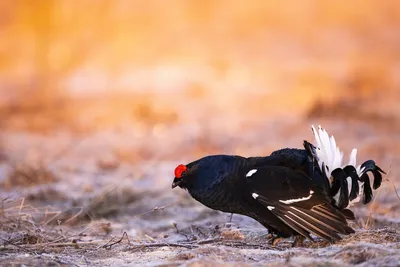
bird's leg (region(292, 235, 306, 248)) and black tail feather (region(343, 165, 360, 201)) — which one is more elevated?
black tail feather (region(343, 165, 360, 201))

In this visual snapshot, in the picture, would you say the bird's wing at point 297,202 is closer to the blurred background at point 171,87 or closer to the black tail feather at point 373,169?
the black tail feather at point 373,169

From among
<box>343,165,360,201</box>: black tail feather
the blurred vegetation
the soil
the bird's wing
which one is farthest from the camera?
the blurred vegetation

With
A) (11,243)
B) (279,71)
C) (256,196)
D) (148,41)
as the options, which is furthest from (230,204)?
(148,41)

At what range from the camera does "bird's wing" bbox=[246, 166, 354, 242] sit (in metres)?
4.56

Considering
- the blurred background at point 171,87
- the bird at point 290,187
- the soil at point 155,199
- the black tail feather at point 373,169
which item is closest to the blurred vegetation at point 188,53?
the blurred background at point 171,87

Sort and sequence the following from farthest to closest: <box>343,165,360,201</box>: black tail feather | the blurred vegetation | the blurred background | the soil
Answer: the blurred vegetation
the blurred background
<box>343,165,360,201</box>: black tail feather
the soil

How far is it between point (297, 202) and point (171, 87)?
10.6 meters

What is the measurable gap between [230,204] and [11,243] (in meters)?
1.32

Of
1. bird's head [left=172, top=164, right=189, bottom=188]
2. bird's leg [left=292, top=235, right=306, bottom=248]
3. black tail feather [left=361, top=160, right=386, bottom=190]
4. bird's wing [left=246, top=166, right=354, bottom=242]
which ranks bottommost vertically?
bird's leg [left=292, top=235, right=306, bottom=248]

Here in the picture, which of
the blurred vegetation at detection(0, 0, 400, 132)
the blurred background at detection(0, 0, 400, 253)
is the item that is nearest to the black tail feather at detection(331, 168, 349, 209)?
the blurred background at detection(0, 0, 400, 253)

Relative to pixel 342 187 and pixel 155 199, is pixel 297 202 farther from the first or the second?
pixel 155 199

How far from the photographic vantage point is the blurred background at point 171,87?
9.09 m

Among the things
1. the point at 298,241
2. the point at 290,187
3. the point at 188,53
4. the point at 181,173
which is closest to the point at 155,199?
the point at 181,173

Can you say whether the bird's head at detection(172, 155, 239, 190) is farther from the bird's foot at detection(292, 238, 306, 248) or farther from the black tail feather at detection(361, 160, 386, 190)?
the black tail feather at detection(361, 160, 386, 190)
